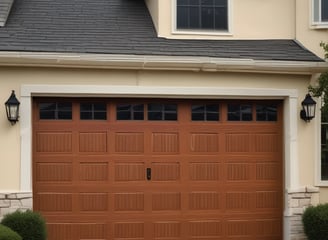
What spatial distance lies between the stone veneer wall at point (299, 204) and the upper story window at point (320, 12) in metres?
3.03

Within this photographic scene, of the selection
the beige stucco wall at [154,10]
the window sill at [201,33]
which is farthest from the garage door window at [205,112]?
the beige stucco wall at [154,10]

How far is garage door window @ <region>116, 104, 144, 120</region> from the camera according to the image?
36.9 feet

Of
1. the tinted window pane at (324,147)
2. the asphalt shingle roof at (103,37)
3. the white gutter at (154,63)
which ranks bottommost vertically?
the tinted window pane at (324,147)

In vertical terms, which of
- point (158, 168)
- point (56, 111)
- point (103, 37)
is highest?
point (103, 37)

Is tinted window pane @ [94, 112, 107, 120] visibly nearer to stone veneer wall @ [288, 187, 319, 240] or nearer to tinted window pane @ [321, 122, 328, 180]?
stone veneer wall @ [288, 187, 319, 240]

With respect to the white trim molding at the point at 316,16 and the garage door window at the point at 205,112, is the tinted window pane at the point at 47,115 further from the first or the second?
the white trim molding at the point at 316,16

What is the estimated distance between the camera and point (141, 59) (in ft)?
35.3

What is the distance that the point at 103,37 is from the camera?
451 inches

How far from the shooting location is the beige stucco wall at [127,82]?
10.6 meters

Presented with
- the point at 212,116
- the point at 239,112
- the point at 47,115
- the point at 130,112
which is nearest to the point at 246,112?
the point at 239,112

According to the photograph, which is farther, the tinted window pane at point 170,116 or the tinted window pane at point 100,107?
the tinted window pane at point 170,116

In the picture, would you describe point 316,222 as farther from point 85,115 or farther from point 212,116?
point 85,115

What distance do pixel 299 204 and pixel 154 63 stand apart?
3.56 metres

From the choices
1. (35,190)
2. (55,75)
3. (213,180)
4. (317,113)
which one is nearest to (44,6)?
(55,75)
